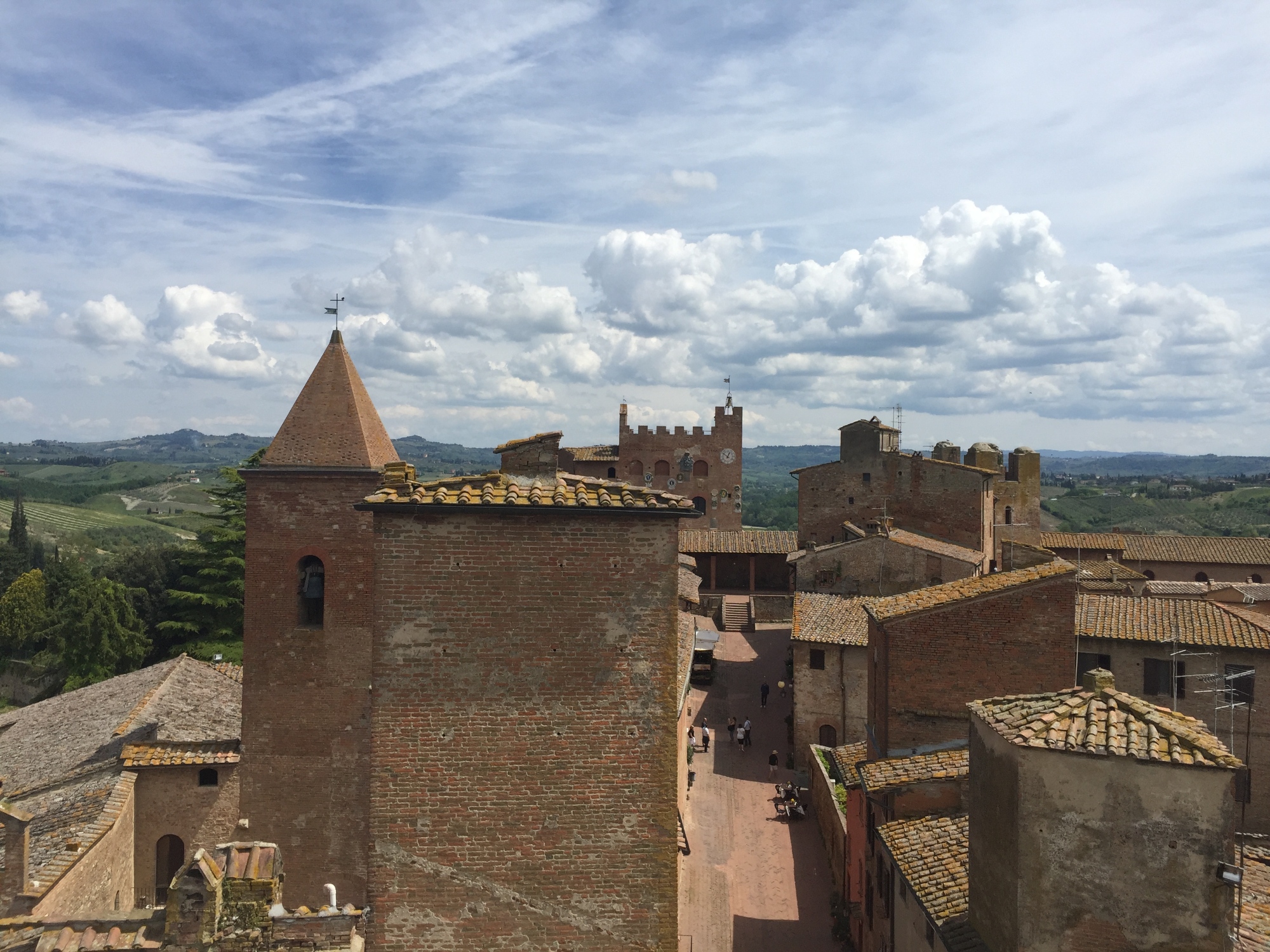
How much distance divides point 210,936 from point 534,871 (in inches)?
150

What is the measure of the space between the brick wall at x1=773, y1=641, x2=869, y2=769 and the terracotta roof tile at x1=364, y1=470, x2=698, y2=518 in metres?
19.5

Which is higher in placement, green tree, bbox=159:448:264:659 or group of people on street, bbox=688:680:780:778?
green tree, bbox=159:448:264:659

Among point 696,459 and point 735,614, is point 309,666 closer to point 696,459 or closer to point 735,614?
point 735,614

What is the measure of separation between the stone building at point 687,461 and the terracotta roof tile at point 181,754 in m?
50.5

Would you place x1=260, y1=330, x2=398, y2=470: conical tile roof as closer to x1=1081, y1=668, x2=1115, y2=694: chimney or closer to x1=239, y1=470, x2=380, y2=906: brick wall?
x1=239, y1=470, x2=380, y2=906: brick wall

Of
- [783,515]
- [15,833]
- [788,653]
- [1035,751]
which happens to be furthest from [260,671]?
[783,515]

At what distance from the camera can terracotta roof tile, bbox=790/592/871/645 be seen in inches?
1101

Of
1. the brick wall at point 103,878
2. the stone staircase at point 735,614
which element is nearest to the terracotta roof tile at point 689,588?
the stone staircase at point 735,614

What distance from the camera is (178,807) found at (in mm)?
19344

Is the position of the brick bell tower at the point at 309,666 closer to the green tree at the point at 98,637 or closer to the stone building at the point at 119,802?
the stone building at the point at 119,802

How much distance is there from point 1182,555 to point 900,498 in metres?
22.5

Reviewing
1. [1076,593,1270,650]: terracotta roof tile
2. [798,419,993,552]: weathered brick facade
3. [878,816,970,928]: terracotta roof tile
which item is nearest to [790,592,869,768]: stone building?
[1076,593,1270,650]: terracotta roof tile

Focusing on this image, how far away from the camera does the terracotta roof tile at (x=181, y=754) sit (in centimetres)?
1919

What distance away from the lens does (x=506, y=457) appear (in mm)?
11688
